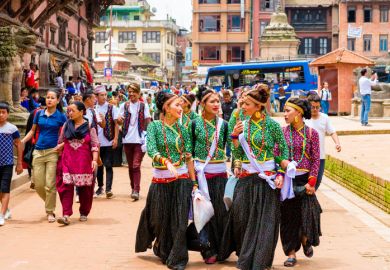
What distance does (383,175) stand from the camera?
39.7 feet

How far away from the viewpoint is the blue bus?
49125 mm

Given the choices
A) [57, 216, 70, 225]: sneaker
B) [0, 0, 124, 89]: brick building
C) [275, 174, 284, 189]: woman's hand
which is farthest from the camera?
[0, 0, 124, 89]: brick building

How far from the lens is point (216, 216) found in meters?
8.22

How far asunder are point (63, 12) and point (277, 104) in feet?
43.3

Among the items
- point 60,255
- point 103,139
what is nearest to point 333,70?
point 103,139

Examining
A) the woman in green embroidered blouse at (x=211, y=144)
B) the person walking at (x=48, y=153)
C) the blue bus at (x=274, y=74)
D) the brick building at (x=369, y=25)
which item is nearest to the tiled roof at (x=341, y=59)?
the blue bus at (x=274, y=74)

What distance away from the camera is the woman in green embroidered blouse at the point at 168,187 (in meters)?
7.97

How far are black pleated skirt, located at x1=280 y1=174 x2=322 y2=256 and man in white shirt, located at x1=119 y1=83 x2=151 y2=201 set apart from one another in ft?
16.6

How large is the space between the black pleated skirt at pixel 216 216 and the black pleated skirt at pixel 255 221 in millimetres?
433

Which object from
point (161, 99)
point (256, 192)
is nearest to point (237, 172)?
point (256, 192)

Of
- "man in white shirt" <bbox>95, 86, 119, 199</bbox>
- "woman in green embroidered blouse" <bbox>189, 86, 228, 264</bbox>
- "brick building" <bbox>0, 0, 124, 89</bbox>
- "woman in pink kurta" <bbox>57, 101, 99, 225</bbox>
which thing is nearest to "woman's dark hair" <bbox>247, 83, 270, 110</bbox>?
"woman in green embroidered blouse" <bbox>189, 86, 228, 264</bbox>

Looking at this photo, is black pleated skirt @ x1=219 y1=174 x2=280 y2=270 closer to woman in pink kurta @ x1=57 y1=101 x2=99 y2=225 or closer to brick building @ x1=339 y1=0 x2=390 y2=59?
woman in pink kurta @ x1=57 y1=101 x2=99 y2=225

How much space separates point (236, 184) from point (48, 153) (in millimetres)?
4020

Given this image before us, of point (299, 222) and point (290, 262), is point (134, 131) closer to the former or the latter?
point (299, 222)
